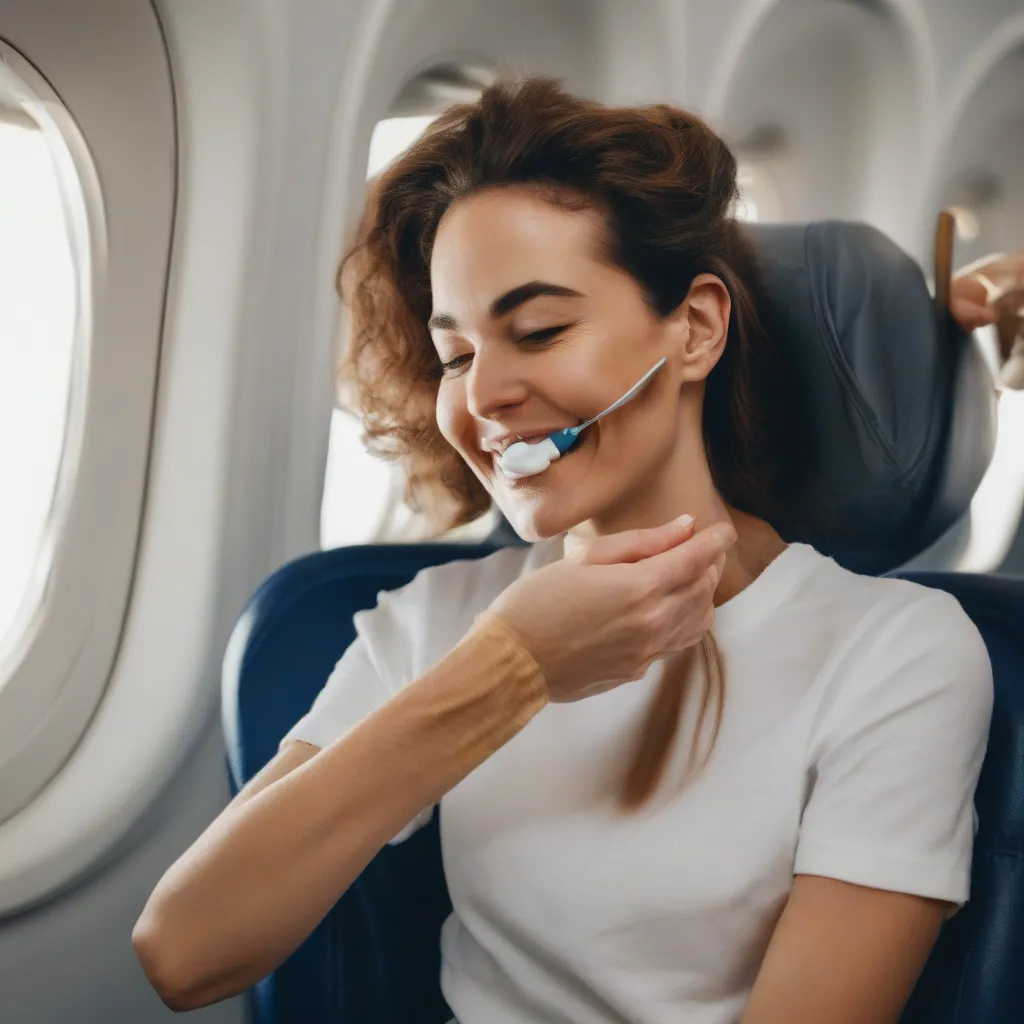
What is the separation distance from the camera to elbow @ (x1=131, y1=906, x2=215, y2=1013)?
94 centimetres

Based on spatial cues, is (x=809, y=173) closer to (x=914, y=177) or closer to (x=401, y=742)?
(x=914, y=177)

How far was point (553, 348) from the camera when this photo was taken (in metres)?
1.08

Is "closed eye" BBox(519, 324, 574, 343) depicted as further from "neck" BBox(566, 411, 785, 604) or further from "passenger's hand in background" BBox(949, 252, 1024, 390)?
"passenger's hand in background" BBox(949, 252, 1024, 390)

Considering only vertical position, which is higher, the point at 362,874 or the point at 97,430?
the point at 97,430

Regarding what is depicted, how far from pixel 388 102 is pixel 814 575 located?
1101 mm

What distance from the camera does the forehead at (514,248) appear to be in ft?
3.55

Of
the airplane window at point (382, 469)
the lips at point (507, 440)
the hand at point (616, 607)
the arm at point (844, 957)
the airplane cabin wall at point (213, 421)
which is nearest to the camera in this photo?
the arm at point (844, 957)

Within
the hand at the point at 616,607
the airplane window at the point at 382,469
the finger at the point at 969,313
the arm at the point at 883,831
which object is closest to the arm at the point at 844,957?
the arm at the point at 883,831

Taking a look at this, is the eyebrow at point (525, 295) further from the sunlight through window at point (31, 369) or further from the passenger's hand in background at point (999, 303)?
the sunlight through window at point (31, 369)

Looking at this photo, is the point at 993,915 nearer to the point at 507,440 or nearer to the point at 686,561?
the point at 686,561

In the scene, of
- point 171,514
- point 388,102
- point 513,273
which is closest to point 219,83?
point 388,102

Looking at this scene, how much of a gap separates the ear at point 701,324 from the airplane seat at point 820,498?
0.46ft

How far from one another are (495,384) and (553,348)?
0.07 meters

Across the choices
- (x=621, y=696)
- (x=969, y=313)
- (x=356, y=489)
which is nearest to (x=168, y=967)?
(x=621, y=696)
